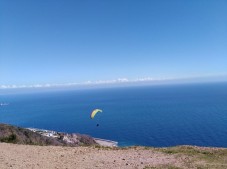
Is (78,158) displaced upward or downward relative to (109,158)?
upward

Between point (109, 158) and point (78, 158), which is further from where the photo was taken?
point (109, 158)

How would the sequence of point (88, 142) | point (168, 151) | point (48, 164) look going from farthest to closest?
1. point (88, 142)
2. point (168, 151)
3. point (48, 164)

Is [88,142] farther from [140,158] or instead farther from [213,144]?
[140,158]

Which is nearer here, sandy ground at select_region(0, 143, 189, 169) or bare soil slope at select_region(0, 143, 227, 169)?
sandy ground at select_region(0, 143, 189, 169)

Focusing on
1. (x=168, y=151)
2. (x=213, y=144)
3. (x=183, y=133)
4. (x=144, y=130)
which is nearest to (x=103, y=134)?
(x=144, y=130)

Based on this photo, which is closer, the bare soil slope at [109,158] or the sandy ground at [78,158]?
the sandy ground at [78,158]

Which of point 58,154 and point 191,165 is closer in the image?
point 191,165

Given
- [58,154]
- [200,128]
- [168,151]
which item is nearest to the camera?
[58,154]

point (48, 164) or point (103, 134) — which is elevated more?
point (48, 164)
